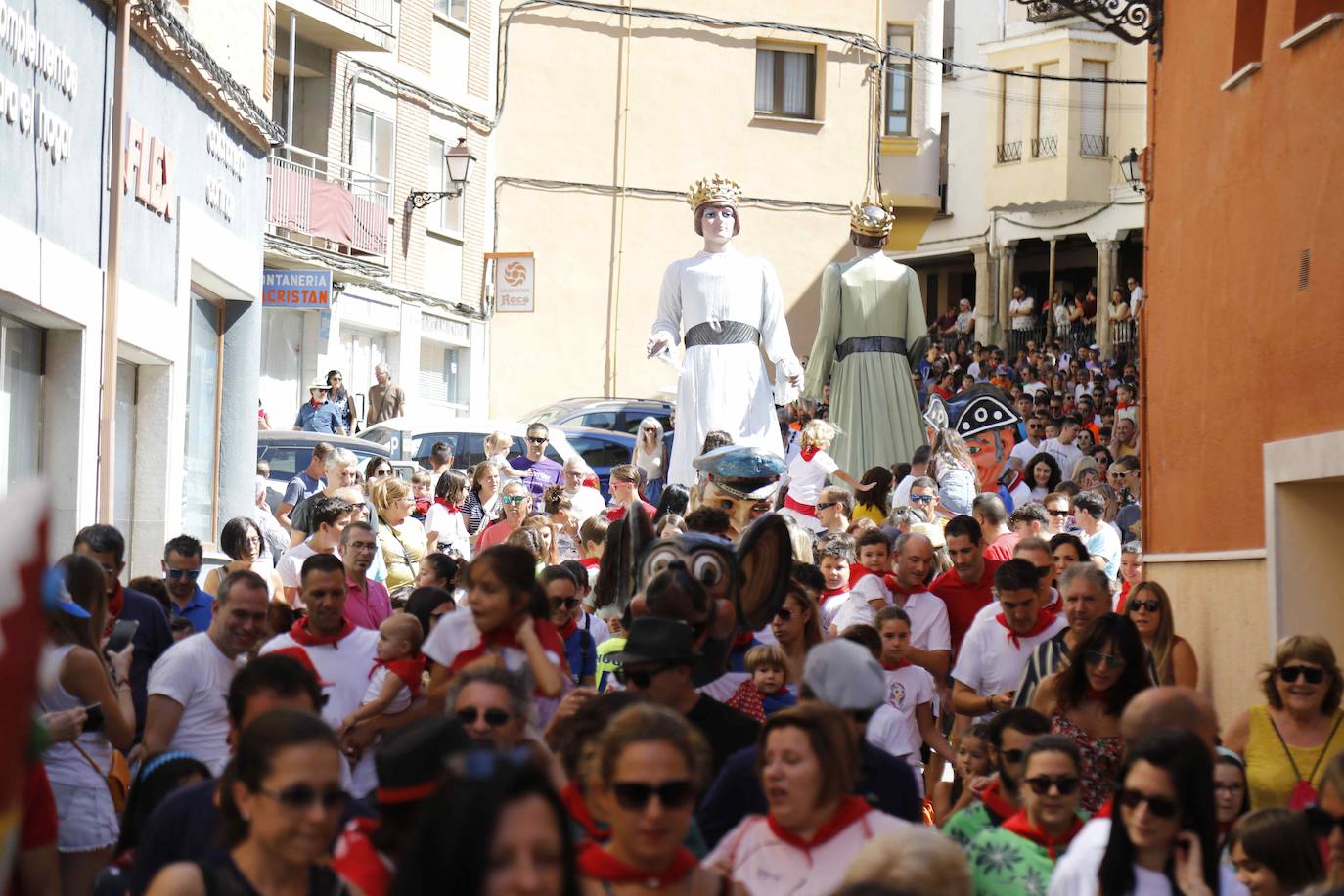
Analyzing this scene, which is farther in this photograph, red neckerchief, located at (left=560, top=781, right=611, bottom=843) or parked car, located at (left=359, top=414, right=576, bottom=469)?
parked car, located at (left=359, top=414, right=576, bottom=469)

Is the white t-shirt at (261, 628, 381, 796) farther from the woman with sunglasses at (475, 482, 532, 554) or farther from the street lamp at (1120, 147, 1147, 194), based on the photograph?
the street lamp at (1120, 147, 1147, 194)

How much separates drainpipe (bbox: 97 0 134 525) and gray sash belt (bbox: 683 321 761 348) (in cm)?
482

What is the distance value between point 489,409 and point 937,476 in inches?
931

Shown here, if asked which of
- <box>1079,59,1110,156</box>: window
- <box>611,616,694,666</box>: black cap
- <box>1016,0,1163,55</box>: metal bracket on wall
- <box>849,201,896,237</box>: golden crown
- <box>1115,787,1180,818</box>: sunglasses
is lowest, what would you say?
<box>1115,787,1180,818</box>: sunglasses

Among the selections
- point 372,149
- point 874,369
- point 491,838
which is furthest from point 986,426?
point 372,149

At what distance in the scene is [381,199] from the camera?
33.8 meters

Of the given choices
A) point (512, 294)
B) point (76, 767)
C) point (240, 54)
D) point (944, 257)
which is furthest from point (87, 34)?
point (944, 257)

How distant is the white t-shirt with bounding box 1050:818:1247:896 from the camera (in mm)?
5023

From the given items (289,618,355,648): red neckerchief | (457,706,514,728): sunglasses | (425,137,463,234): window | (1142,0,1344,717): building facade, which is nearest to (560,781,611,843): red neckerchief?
(457,706,514,728): sunglasses

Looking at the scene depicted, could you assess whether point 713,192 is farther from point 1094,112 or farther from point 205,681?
point 1094,112

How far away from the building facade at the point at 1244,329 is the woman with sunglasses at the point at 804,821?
16.9 ft

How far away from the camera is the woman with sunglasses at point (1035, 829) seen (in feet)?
18.0

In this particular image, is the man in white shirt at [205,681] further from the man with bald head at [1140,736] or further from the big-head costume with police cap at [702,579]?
the man with bald head at [1140,736]

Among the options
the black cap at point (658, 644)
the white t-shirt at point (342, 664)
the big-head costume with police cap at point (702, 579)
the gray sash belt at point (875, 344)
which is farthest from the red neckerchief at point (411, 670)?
the gray sash belt at point (875, 344)
